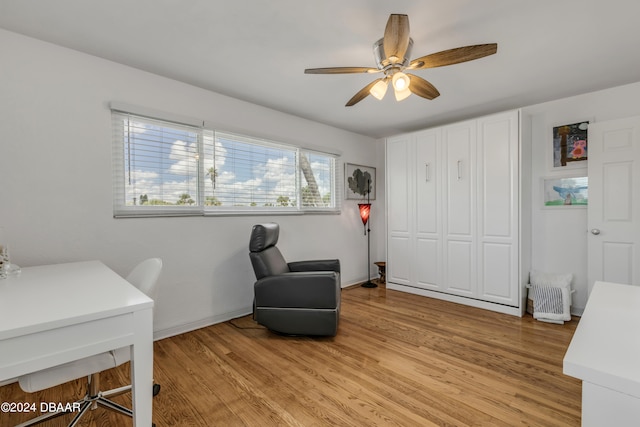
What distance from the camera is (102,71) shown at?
238 centimetres

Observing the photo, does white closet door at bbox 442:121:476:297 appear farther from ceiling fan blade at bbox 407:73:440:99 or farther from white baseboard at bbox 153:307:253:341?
white baseboard at bbox 153:307:253:341

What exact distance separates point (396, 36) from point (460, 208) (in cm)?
259

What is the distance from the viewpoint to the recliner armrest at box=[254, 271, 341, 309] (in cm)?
260

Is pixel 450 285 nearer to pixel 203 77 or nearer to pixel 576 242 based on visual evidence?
pixel 576 242

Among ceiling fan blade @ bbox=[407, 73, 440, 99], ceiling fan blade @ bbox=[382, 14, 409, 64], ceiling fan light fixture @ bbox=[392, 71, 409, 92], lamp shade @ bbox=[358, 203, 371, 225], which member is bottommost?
lamp shade @ bbox=[358, 203, 371, 225]

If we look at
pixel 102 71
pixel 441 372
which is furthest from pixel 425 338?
pixel 102 71

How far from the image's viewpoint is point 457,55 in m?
1.85

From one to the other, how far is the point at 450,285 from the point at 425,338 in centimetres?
132

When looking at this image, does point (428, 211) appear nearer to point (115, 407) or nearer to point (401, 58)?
point (401, 58)

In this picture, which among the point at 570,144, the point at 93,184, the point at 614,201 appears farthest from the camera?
the point at 570,144

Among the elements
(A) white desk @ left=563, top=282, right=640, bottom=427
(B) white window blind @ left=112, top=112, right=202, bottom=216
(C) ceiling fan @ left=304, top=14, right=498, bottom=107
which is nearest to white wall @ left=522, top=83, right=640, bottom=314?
(C) ceiling fan @ left=304, top=14, right=498, bottom=107

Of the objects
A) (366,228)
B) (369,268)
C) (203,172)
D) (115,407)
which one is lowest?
(115,407)

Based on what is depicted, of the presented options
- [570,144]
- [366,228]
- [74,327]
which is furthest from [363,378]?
[570,144]

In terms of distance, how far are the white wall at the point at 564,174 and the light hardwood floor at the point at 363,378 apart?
689 mm
